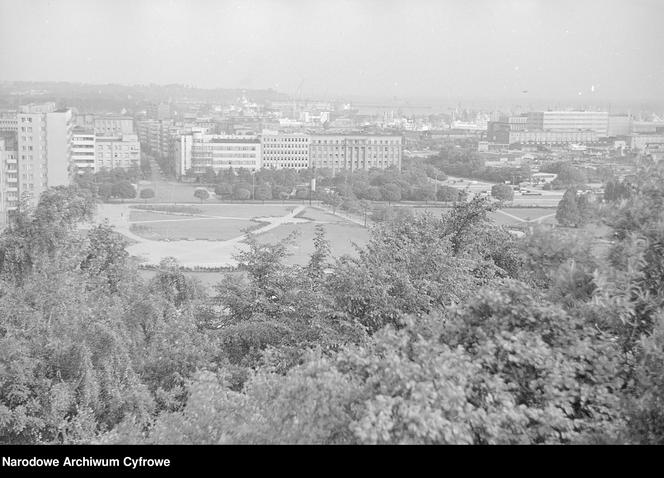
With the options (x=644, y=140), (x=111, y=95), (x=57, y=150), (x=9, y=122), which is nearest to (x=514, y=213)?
(x=644, y=140)

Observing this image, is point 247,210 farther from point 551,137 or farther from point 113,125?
point 551,137

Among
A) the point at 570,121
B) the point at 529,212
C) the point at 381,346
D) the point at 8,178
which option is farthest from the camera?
the point at 570,121

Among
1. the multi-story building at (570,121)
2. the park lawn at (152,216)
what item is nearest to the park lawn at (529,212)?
the multi-story building at (570,121)

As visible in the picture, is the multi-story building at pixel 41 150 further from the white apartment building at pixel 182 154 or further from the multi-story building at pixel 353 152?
the multi-story building at pixel 353 152

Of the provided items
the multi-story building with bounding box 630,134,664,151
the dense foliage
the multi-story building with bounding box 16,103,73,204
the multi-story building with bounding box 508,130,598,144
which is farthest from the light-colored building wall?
the multi-story building with bounding box 630,134,664,151

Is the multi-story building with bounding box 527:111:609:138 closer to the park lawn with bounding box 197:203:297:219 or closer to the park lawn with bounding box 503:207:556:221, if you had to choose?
the park lawn with bounding box 503:207:556:221
